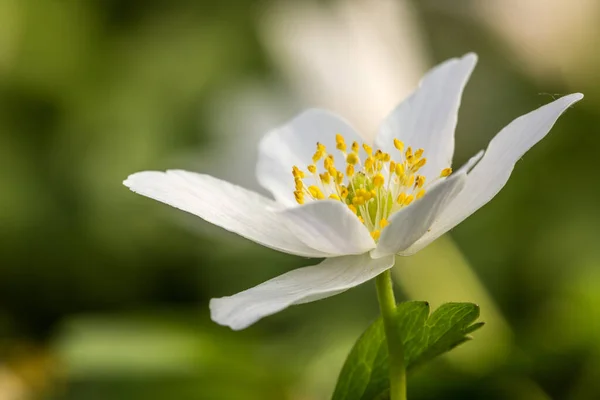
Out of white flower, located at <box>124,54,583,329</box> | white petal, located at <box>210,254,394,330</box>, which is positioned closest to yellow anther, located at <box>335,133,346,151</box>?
white flower, located at <box>124,54,583,329</box>

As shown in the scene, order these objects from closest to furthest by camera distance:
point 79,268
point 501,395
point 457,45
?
point 501,395
point 79,268
point 457,45

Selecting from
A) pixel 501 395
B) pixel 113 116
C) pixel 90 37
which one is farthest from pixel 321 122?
pixel 90 37

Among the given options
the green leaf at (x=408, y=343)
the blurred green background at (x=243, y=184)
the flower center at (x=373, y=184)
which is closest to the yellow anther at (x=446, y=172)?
the flower center at (x=373, y=184)

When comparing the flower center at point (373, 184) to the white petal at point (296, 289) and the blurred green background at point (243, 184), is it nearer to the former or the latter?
the white petal at point (296, 289)

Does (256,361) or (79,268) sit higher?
(79,268)

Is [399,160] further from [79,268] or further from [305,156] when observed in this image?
[79,268]

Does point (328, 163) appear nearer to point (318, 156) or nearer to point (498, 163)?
point (318, 156)

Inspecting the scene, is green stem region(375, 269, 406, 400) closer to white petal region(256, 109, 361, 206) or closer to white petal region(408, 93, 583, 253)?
white petal region(408, 93, 583, 253)
